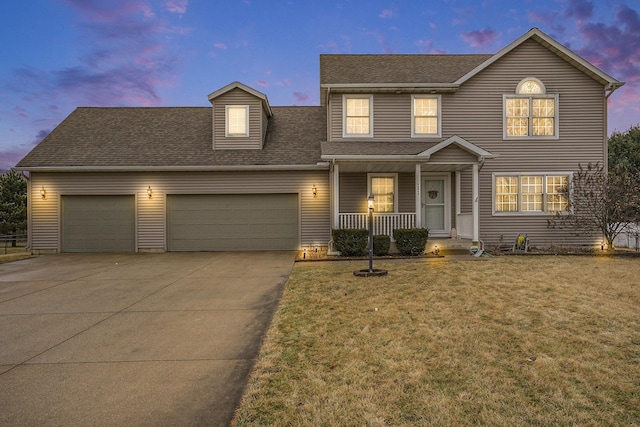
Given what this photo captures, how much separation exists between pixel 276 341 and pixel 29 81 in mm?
37382

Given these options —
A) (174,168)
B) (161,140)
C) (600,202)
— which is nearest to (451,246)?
(600,202)

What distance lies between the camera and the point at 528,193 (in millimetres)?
11922

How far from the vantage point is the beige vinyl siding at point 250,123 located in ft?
42.0

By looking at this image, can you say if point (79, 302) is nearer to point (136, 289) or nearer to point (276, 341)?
point (136, 289)

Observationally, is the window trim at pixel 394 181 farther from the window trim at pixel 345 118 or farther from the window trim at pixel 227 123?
the window trim at pixel 227 123

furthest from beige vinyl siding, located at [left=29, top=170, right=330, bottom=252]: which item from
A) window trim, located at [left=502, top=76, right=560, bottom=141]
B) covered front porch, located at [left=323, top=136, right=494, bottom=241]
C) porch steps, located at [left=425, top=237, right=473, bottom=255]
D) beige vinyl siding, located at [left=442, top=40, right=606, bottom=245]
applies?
window trim, located at [left=502, top=76, right=560, bottom=141]

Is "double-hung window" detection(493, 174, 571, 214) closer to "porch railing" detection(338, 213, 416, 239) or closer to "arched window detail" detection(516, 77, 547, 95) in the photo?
"arched window detail" detection(516, 77, 547, 95)

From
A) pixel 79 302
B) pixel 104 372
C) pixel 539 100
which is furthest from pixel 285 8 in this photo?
pixel 104 372

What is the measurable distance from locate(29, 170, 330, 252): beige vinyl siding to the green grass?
6215mm

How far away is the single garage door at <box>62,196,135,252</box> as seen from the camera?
12.3 metres

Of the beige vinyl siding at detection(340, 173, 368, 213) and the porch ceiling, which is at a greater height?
the porch ceiling

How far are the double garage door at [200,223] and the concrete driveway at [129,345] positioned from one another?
458 cm

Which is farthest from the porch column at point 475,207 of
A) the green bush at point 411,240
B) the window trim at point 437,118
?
the window trim at point 437,118

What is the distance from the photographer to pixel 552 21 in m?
22.4
